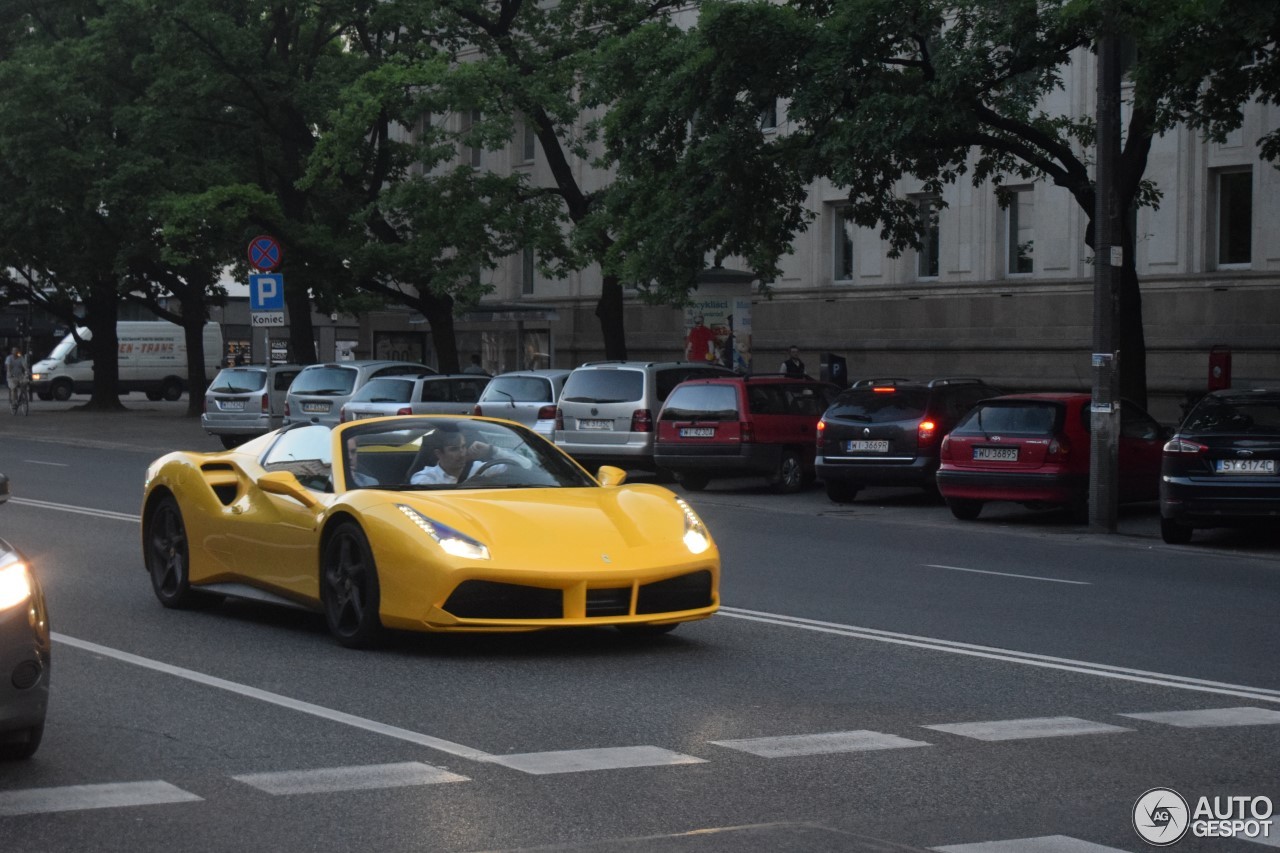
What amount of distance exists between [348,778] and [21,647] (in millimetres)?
1179

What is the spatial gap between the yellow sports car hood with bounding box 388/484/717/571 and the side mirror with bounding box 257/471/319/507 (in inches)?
23.7

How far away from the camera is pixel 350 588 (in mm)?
9734

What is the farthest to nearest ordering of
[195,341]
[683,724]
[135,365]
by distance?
[135,365] < [195,341] < [683,724]

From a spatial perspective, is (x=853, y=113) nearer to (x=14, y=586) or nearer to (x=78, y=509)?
(x=78, y=509)

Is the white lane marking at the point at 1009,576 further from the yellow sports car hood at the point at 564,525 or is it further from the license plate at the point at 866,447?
the license plate at the point at 866,447

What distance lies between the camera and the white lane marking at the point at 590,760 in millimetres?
6750

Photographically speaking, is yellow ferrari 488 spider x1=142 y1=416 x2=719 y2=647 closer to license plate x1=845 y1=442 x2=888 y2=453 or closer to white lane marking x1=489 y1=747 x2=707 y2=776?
white lane marking x1=489 y1=747 x2=707 y2=776

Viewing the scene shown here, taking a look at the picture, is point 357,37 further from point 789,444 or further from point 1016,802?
point 1016,802

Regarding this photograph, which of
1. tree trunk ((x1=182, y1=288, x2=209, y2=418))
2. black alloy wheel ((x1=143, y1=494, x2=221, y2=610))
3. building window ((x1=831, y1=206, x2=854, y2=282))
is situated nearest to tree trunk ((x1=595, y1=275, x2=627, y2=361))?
building window ((x1=831, y1=206, x2=854, y2=282))

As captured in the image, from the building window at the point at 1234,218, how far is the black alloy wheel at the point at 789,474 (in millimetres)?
15327

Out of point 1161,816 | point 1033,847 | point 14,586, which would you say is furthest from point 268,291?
point 1033,847

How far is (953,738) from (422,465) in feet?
13.0

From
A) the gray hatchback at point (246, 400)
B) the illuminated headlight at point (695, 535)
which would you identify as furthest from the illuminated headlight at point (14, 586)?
the gray hatchback at point (246, 400)

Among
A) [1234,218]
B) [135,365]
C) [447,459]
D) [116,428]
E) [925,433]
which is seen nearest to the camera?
[447,459]
